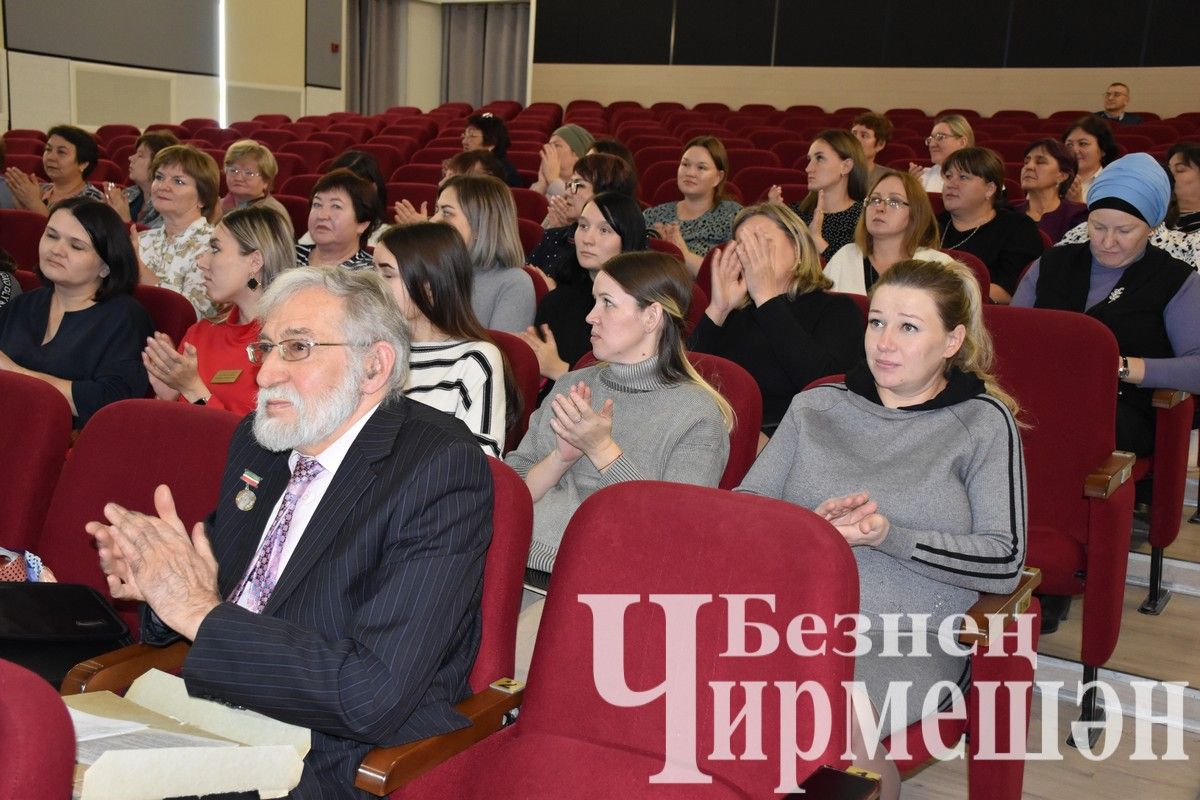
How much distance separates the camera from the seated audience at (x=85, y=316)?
3.09 metres

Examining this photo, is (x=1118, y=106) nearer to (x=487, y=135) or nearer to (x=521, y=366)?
(x=487, y=135)

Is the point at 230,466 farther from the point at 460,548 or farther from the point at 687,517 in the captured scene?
the point at 687,517

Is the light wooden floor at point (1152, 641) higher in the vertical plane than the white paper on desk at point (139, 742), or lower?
lower

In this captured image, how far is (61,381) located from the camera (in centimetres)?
304

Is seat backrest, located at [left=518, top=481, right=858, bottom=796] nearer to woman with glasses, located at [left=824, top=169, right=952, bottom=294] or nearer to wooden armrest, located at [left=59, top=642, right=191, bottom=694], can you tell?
wooden armrest, located at [left=59, top=642, right=191, bottom=694]

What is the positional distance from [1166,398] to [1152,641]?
0.63 m

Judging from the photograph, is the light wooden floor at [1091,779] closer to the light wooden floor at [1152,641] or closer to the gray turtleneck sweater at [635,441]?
the light wooden floor at [1152,641]

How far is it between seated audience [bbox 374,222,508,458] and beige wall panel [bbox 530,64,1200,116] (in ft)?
32.2

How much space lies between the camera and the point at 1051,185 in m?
5.06

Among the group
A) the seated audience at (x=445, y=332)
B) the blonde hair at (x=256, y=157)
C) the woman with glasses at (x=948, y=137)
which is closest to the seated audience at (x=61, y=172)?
the blonde hair at (x=256, y=157)

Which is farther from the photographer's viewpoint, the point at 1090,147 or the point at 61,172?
the point at 61,172

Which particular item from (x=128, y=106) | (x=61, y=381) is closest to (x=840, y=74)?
(x=128, y=106)

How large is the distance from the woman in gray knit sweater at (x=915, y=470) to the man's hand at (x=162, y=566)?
99 centimetres

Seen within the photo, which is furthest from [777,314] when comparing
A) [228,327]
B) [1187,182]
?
[1187,182]
